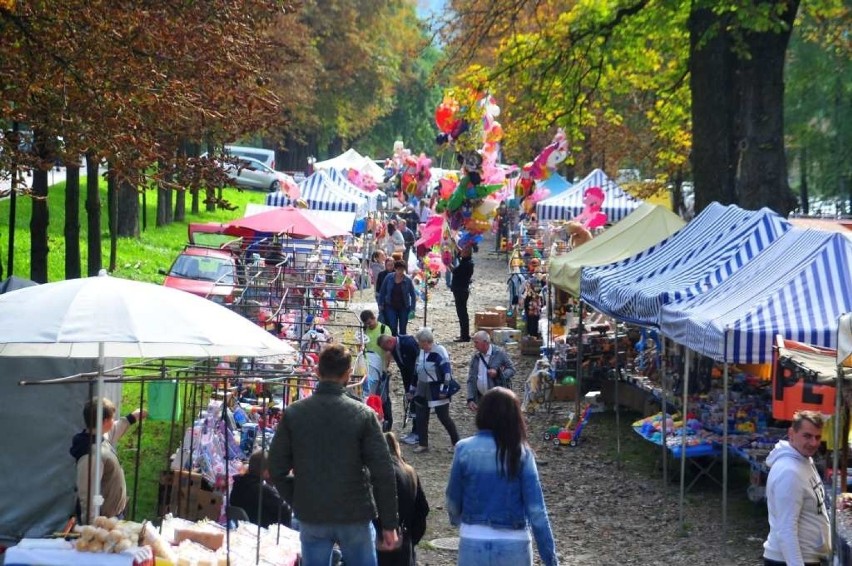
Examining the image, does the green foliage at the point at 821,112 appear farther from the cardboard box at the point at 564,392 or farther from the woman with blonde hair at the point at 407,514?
the woman with blonde hair at the point at 407,514

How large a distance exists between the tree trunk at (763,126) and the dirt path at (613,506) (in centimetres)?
376

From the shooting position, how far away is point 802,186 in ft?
141

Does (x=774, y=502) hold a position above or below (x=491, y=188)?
below

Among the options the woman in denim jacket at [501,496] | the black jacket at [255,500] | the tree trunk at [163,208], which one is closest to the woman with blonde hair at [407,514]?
the woman in denim jacket at [501,496]

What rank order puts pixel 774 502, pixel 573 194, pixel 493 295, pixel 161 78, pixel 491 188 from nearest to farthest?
1. pixel 774 502
2. pixel 161 78
3. pixel 491 188
4. pixel 493 295
5. pixel 573 194

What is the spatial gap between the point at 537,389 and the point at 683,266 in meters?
5.18

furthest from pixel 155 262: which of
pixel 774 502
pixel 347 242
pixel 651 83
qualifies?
pixel 774 502

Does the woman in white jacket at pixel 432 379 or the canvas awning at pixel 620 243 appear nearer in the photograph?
the woman in white jacket at pixel 432 379

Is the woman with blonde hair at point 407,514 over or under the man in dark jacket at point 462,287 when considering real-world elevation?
under

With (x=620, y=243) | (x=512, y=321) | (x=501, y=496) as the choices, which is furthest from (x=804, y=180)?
(x=501, y=496)

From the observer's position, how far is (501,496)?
21.0 ft

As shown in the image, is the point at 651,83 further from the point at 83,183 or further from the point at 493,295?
the point at 83,183

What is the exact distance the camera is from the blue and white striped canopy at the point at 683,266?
12.9 meters

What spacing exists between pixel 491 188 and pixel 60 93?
41.3 ft
